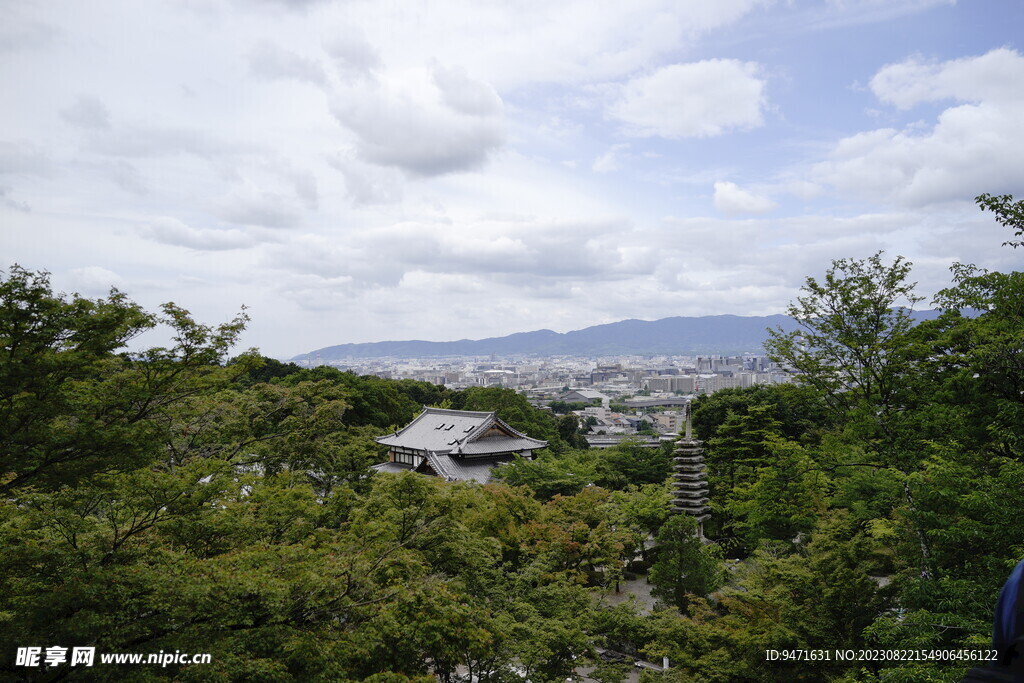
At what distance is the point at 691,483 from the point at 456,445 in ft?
34.3

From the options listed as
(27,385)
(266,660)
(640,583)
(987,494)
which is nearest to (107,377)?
(27,385)

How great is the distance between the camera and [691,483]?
22.0 metres

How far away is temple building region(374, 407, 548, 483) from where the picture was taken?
25.8 meters

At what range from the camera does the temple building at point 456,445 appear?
25.8 meters

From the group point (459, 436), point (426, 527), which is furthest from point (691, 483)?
point (426, 527)

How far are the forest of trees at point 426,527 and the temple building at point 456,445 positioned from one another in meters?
10.9

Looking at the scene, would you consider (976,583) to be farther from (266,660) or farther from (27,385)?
(27,385)

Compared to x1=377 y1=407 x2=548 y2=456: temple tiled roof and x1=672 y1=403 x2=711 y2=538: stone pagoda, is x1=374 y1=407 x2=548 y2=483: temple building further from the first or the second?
x1=672 y1=403 x2=711 y2=538: stone pagoda

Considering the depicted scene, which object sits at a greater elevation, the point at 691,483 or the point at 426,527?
the point at 426,527

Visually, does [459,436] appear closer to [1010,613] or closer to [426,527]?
[426,527]

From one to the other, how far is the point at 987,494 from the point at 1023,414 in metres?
1.90

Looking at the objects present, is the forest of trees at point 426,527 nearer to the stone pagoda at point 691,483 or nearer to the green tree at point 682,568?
the green tree at point 682,568

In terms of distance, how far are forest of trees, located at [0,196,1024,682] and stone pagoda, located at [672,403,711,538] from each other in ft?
22.5

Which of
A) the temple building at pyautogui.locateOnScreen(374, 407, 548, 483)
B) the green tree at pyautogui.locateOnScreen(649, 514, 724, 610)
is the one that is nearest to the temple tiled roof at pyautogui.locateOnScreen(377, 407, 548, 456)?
the temple building at pyautogui.locateOnScreen(374, 407, 548, 483)
